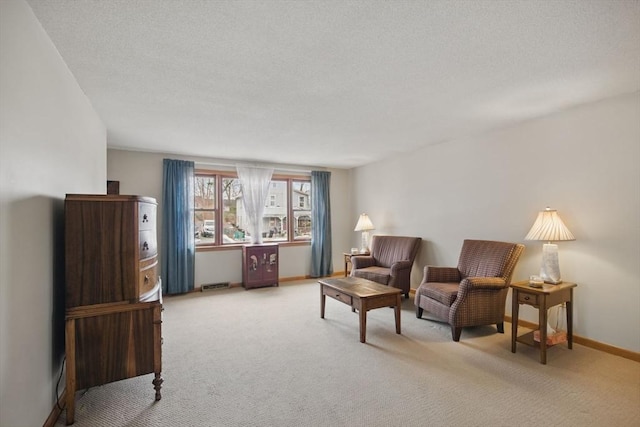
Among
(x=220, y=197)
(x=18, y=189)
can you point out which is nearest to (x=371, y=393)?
(x=18, y=189)

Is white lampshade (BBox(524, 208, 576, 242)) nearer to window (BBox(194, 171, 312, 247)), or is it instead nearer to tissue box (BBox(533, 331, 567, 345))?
tissue box (BBox(533, 331, 567, 345))

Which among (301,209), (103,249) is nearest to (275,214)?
(301,209)

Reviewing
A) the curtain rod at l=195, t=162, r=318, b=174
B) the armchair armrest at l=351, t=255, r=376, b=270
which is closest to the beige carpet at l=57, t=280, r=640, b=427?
the armchair armrest at l=351, t=255, r=376, b=270

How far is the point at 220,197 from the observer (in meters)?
5.67

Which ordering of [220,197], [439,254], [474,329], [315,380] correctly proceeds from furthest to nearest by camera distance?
[220,197]
[439,254]
[474,329]
[315,380]

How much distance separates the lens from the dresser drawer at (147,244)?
2232 millimetres

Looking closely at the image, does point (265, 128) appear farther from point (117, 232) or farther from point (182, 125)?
point (117, 232)

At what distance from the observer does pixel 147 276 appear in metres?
2.33

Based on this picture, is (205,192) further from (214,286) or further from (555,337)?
(555,337)

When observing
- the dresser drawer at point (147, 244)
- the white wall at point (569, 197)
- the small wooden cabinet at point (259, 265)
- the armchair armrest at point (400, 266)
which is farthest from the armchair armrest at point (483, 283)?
the small wooden cabinet at point (259, 265)

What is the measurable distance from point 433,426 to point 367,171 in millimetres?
4879

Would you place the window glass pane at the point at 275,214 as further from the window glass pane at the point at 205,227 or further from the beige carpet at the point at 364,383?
the beige carpet at the point at 364,383

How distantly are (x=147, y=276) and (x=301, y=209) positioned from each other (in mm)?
4306

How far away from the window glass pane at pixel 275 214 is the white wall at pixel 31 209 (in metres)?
3.90
